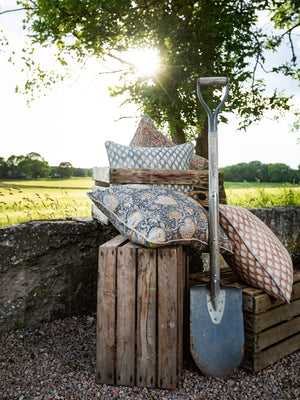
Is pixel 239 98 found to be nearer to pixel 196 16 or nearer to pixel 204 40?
pixel 204 40

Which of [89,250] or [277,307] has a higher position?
[89,250]

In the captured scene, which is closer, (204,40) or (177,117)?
(204,40)

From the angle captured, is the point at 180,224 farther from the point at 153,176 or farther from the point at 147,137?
the point at 147,137

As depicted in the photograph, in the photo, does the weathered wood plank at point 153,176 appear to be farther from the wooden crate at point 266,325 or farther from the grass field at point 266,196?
the grass field at point 266,196

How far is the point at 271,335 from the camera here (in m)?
2.05

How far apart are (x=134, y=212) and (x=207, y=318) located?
2.37ft

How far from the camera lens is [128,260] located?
5.72 ft

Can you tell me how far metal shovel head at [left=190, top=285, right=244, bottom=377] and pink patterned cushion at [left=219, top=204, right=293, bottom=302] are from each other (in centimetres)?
25

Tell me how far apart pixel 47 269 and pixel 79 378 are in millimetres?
894

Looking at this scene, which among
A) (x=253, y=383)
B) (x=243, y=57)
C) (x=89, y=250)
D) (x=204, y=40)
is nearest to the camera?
(x=253, y=383)

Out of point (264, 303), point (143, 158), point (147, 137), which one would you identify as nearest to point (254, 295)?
point (264, 303)

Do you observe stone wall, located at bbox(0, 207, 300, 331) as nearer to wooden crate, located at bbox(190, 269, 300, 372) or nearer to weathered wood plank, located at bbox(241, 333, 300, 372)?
wooden crate, located at bbox(190, 269, 300, 372)

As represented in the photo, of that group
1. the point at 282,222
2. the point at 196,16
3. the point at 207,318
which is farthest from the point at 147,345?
the point at 196,16

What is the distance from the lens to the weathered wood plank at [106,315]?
177cm
